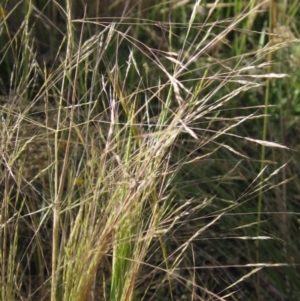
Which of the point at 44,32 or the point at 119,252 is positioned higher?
the point at 119,252

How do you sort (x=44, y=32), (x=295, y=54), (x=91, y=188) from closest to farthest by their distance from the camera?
1. (x=91, y=188)
2. (x=295, y=54)
3. (x=44, y=32)

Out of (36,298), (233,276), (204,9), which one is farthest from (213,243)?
(204,9)

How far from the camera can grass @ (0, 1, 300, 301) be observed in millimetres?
1088

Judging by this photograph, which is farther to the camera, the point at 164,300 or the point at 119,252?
the point at 164,300

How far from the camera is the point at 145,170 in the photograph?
1040mm

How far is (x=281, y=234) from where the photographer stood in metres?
1.54

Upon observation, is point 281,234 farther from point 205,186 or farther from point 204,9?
point 204,9

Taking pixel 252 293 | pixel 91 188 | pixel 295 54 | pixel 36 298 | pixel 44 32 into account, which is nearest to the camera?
pixel 91 188

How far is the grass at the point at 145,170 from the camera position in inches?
42.8

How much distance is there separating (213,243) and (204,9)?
28.9 inches

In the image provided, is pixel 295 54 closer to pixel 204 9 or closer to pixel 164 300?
pixel 204 9

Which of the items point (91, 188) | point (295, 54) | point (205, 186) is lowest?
point (205, 186)

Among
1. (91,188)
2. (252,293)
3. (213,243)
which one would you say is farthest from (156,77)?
(91,188)

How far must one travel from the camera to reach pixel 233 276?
1629 mm
